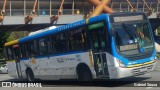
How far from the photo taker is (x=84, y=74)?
17000 millimetres

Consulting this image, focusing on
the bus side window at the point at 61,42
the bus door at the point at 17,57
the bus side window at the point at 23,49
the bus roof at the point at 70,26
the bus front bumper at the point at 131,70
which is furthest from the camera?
the bus door at the point at 17,57

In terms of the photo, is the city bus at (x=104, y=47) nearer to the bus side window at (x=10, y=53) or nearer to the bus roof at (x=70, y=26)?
the bus roof at (x=70, y=26)

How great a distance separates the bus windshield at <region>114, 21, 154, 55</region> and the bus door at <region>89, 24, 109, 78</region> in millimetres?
589

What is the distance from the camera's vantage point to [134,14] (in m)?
16.2

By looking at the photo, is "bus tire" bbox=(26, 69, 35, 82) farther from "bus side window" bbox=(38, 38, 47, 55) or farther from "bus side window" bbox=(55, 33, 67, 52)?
"bus side window" bbox=(55, 33, 67, 52)

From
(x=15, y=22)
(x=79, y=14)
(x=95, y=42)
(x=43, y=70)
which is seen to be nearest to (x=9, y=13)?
(x=15, y=22)

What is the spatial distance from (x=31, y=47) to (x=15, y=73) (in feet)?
12.2

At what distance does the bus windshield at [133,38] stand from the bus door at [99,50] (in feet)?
1.93

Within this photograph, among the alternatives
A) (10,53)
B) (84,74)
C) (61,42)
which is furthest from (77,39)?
(10,53)

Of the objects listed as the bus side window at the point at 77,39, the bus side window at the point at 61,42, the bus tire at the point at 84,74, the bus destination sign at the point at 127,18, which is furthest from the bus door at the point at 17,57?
the bus destination sign at the point at 127,18

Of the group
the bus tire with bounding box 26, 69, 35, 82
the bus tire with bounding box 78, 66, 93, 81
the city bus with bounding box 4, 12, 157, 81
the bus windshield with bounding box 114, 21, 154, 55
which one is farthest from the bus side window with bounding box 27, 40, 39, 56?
the bus windshield with bounding box 114, 21, 154, 55

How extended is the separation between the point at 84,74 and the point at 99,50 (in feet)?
5.55

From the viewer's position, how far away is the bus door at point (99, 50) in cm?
1556

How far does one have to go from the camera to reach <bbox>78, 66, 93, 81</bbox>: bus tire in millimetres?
16614
